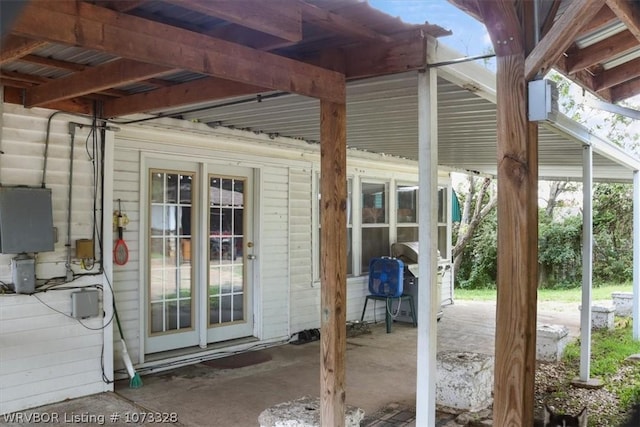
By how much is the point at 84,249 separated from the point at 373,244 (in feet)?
15.5

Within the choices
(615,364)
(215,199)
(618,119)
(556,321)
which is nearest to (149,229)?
(215,199)

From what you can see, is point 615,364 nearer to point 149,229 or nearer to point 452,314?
point 452,314

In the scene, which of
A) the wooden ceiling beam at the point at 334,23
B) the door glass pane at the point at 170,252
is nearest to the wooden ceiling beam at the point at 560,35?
the wooden ceiling beam at the point at 334,23

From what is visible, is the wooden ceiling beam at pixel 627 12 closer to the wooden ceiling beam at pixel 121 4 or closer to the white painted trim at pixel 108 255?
the wooden ceiling beam at pixel 121 4

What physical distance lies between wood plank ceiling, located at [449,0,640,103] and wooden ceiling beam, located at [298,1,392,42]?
56 cm

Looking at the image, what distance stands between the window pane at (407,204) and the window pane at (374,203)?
408 millimetres

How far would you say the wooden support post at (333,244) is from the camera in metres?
3.26

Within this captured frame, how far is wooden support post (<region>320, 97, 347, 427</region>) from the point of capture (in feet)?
10.7

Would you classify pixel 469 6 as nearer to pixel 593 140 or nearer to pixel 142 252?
pixel 593 140

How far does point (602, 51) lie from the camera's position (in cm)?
404

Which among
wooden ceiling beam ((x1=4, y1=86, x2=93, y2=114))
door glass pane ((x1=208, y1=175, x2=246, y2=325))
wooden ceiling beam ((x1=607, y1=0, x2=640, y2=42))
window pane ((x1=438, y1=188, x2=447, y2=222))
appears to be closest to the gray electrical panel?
wooden ceiling beam ((x1=4, y1=86, x2=93, y2=114))

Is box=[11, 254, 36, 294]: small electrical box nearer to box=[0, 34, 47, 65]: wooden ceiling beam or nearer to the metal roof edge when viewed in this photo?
box=[0, 34, 47, 65]: wooden ceiling beam

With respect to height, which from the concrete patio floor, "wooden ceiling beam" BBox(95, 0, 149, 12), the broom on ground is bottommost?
the concrete patio floor

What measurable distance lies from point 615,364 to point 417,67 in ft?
15.2
